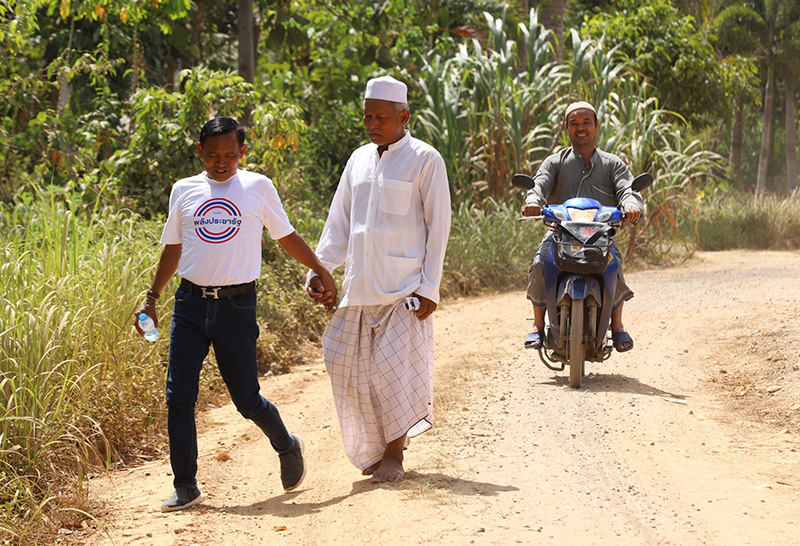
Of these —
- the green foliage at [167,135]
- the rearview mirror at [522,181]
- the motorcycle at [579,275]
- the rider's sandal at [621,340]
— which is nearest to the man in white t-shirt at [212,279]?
the rearview mirror at [522,181]

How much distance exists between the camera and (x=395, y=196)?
4.67 metres

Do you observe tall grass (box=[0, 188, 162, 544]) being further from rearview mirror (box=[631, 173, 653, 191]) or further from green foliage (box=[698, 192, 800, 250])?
green foliage (box=[698, 192, 800, 250])

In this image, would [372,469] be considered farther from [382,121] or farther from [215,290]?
[382,121]

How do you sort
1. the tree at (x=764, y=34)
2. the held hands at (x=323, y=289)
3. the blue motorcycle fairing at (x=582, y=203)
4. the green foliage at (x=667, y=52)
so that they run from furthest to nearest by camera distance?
the tree at (x=764, y=34)
the green foliage at (x=667, y=52)
the blue motorcycle fairing at (x=582, y=203)
the held hands at (x=323, y=289)

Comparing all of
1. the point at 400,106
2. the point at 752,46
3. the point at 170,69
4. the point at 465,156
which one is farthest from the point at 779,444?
the point at 752,46

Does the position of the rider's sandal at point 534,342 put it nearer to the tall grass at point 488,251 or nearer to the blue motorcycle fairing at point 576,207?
the blue motorcycle fairing at point 576,207

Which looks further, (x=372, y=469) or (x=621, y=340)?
(x=621, y=340)

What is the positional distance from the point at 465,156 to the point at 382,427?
9.46 metres

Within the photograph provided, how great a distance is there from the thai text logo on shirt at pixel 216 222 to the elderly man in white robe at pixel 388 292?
530 mm

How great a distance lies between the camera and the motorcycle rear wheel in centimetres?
644

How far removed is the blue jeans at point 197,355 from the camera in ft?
14.6

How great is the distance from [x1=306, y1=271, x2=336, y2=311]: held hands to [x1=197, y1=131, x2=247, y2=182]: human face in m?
0.65

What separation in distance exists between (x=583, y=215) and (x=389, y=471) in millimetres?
2506

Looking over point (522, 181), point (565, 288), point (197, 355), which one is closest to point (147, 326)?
point (197, 355)
